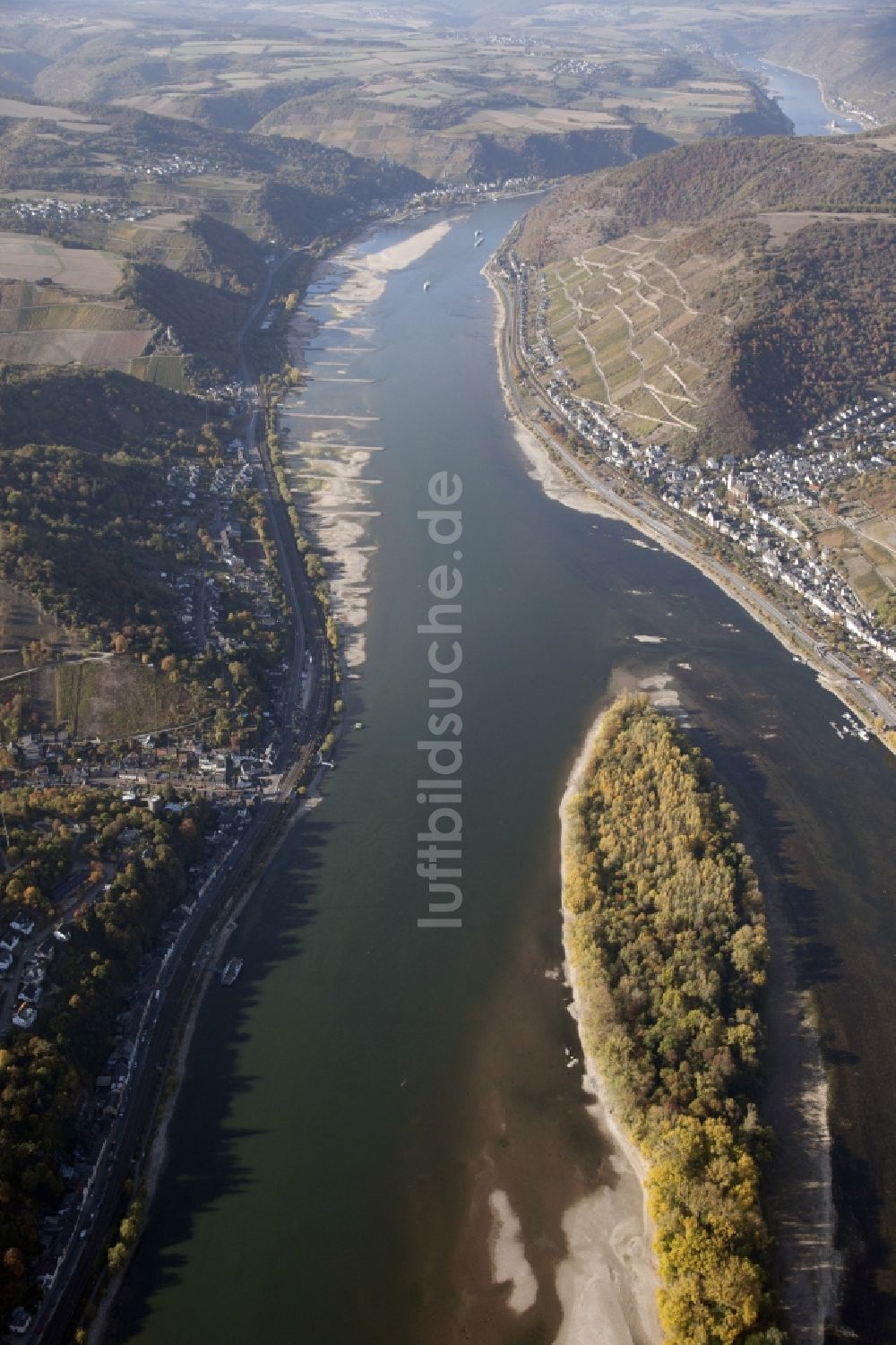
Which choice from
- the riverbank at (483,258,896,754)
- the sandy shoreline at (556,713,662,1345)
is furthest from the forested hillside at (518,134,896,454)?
the sandy shoreline at (556,713,662,1345)

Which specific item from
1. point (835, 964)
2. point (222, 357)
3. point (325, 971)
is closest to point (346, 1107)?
point (325, 971)

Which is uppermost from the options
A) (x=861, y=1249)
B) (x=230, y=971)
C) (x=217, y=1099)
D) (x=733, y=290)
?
(x=733, y=290)

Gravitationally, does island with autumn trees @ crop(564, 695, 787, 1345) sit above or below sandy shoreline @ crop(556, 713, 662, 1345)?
above

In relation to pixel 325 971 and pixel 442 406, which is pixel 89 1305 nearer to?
pixel 325 971

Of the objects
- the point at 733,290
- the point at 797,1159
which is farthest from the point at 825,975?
the point at 733,290

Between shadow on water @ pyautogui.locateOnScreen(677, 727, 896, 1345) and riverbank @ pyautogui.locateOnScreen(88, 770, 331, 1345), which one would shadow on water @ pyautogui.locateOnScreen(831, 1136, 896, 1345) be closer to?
shadow on water @ pyautogui.locateOnScreen(677, 727, 896, 1345)

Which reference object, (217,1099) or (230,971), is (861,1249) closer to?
(217,1099)
